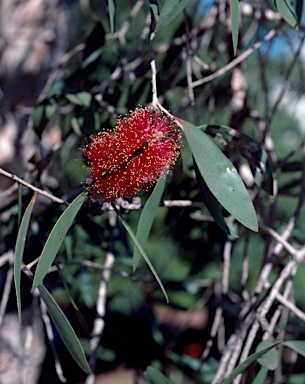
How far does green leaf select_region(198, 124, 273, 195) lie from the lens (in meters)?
0.73

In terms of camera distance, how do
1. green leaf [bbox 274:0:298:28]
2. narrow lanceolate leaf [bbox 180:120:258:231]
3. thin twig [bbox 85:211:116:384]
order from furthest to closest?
thin twig [bbox 85:211:116:384] < green leaf [bbox 274:0:298:28] < narrow lanceolate leaf [bbox 180:120:258:231]

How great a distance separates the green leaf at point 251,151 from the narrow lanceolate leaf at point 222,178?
13 cm

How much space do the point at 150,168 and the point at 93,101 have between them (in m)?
0.41

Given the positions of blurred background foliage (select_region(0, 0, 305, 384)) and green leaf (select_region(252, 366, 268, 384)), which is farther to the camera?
blurred background foliage (select_region(0, 0, 305, 384))

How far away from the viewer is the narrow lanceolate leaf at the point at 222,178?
0.56 metres

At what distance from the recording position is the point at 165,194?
83cm

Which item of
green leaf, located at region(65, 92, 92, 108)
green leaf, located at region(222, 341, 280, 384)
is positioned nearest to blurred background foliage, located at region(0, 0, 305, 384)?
green leaf, located at region(65, 92, 92, 108)

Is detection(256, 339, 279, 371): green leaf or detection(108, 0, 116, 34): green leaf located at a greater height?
detection(108, 0, 116, 34): green leaf

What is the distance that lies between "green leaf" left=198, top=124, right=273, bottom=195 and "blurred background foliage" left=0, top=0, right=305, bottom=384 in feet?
0.30

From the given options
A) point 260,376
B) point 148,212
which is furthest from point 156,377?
point 148,212

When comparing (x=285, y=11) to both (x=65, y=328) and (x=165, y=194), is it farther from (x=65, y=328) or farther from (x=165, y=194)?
(x=65, y=328)

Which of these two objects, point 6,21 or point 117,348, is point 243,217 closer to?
→ point 6,21

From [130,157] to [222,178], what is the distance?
0.31ft

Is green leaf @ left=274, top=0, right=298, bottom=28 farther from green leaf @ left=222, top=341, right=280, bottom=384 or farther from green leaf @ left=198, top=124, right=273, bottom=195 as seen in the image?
green leaf @ left=222, top=341, right=280, bottom=384
